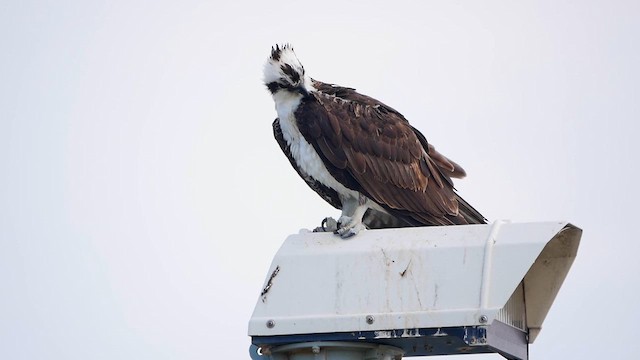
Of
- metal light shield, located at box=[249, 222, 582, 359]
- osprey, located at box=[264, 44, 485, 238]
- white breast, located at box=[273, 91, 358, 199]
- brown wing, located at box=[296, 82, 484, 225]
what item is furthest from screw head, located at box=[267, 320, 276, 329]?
white breast, located at box=[273, 91, 358, 199]

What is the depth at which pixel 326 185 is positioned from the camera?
830 cm

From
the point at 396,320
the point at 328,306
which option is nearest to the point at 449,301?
the point at 396,320

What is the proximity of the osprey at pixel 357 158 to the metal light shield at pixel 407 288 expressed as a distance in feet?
9.08

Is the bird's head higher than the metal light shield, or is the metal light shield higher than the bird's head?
the bird's head

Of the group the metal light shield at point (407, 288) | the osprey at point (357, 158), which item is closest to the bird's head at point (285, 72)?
the osprey at point (357, 158)

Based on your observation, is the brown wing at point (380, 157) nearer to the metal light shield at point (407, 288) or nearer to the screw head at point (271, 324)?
the metal light shield at point (407, 288)

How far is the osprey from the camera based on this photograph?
26.7ft

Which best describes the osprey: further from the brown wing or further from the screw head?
the screw head

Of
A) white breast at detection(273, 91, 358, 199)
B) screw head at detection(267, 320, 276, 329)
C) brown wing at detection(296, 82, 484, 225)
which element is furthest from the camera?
white breast at detection(273, 91, 358, 199)

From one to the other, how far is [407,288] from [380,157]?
11.6ft

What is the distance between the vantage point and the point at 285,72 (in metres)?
8.20

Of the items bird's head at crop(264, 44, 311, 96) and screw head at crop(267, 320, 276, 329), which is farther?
bird's head at crop(264, 44, 311, 96)

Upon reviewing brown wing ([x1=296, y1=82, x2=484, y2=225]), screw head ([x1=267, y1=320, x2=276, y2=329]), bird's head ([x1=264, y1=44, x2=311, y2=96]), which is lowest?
screw head ([x1=267, y1=320, x2=276, y2=329])

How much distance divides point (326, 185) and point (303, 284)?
10.6 ft
